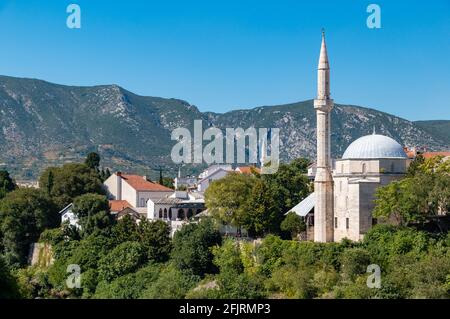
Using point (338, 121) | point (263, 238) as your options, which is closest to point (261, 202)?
point (263, 238)

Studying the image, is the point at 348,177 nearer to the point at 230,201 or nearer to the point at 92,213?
the point at 230,201

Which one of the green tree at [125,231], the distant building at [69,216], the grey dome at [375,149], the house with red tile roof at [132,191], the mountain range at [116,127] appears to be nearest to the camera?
the grey dome at [375,149]

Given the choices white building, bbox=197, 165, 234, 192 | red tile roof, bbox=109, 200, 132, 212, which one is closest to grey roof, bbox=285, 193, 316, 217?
red tile roof, bbox=109, 200, 132, 212

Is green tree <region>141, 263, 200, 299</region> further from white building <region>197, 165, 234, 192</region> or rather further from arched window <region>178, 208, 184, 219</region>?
white building <region>197, 165, 234, 192</region>

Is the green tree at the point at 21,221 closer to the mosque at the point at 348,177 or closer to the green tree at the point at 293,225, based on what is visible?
the green tree at the point at 293,225

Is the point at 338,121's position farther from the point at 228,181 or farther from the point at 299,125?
the point at 228,181

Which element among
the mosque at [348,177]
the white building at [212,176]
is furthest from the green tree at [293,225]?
the white building at [212,176]
